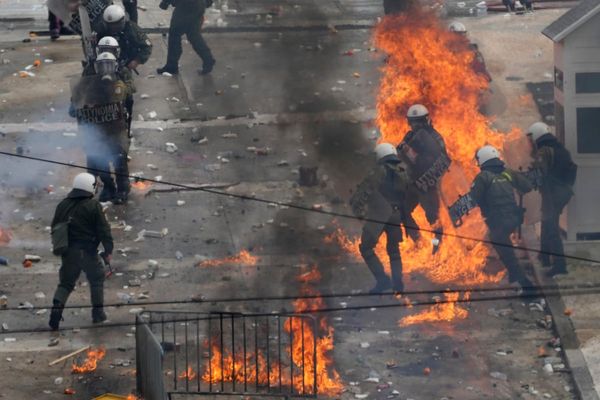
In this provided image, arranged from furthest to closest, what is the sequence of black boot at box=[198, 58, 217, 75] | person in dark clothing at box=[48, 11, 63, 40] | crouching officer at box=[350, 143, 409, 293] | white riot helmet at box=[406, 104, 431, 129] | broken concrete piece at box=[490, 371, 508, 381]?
person in dark clothing at box=[48, 11, 63, 40]
black boot at box=[198, 58, 217, 75]
white riot helmet at box=[406, 104, 431, 129]
crouching officer at box=[350, 143, 409, 293]
broken concrete piece at box=[490, 371, 508, 381]

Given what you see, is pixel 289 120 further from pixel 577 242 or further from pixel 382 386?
pixel 382 386

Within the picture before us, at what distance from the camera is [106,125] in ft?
61.5

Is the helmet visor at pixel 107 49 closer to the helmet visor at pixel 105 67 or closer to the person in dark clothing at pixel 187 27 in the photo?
the helmet visor at pixel 105 67

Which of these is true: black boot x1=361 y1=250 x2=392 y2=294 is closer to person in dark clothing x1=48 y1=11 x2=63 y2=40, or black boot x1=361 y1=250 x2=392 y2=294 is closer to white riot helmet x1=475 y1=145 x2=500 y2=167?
white riot helmet x1=475 y1=145 x2=500 y2=167

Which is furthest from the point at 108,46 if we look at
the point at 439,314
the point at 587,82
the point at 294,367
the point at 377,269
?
the point at 294,367

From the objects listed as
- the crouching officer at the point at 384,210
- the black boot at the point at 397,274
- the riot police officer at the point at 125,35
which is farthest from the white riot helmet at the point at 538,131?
the riot police officer at the point at 125,35

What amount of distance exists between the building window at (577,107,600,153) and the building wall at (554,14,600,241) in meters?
0.04

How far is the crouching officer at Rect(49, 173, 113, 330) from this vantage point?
15.6 m

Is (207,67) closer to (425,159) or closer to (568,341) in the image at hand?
(425,159)

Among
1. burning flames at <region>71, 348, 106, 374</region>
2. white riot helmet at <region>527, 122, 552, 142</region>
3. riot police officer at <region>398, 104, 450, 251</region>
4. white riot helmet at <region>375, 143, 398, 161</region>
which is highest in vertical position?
white riot helmet at <region>375, 143, 398, 161</region>

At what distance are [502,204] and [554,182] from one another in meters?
0.75

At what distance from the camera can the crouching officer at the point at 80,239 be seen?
614 inches

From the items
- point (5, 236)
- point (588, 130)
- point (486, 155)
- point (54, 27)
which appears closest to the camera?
point (486, 155)

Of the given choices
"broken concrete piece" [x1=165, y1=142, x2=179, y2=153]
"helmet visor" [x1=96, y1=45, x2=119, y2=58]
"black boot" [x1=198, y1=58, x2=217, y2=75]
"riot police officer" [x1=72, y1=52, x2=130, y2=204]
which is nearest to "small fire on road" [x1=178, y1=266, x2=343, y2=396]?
"riot police officer" [x1=72, y1=52, x2=130, y2=204]
